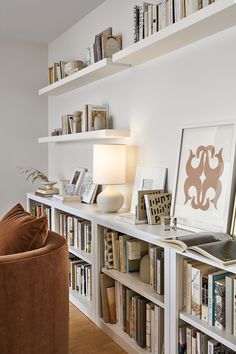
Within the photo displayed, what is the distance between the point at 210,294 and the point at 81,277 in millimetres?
1399

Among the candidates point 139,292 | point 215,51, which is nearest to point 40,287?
point 139,292

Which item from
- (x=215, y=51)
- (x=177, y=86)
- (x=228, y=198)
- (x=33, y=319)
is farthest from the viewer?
(x=177, y=86)

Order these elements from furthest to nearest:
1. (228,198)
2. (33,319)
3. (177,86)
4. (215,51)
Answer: (177,86)
(215,51)
(228,198)
(33,319)

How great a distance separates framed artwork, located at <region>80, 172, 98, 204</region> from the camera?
3047mm

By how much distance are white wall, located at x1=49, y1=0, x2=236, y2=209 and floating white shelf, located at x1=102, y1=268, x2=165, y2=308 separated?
0.63 metres

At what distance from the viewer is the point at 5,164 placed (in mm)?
3994

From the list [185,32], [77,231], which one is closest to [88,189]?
[77,231]

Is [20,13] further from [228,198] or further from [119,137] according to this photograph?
[228,198]

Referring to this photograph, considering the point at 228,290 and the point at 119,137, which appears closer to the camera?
the point at 228,290

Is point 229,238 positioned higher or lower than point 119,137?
lower

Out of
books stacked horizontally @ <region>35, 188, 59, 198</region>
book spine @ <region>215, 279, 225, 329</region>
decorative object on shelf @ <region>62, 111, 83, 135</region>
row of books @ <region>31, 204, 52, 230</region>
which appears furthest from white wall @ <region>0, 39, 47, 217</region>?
book spine @ <region>215, 279, 225, 329</region>

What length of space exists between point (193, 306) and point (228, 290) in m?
0.26

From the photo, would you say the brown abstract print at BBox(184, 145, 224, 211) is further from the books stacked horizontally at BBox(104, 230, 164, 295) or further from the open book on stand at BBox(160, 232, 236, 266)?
the books stacked horizontally at BBox(104, 230, 164, 295)

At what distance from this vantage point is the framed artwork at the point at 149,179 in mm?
2383
